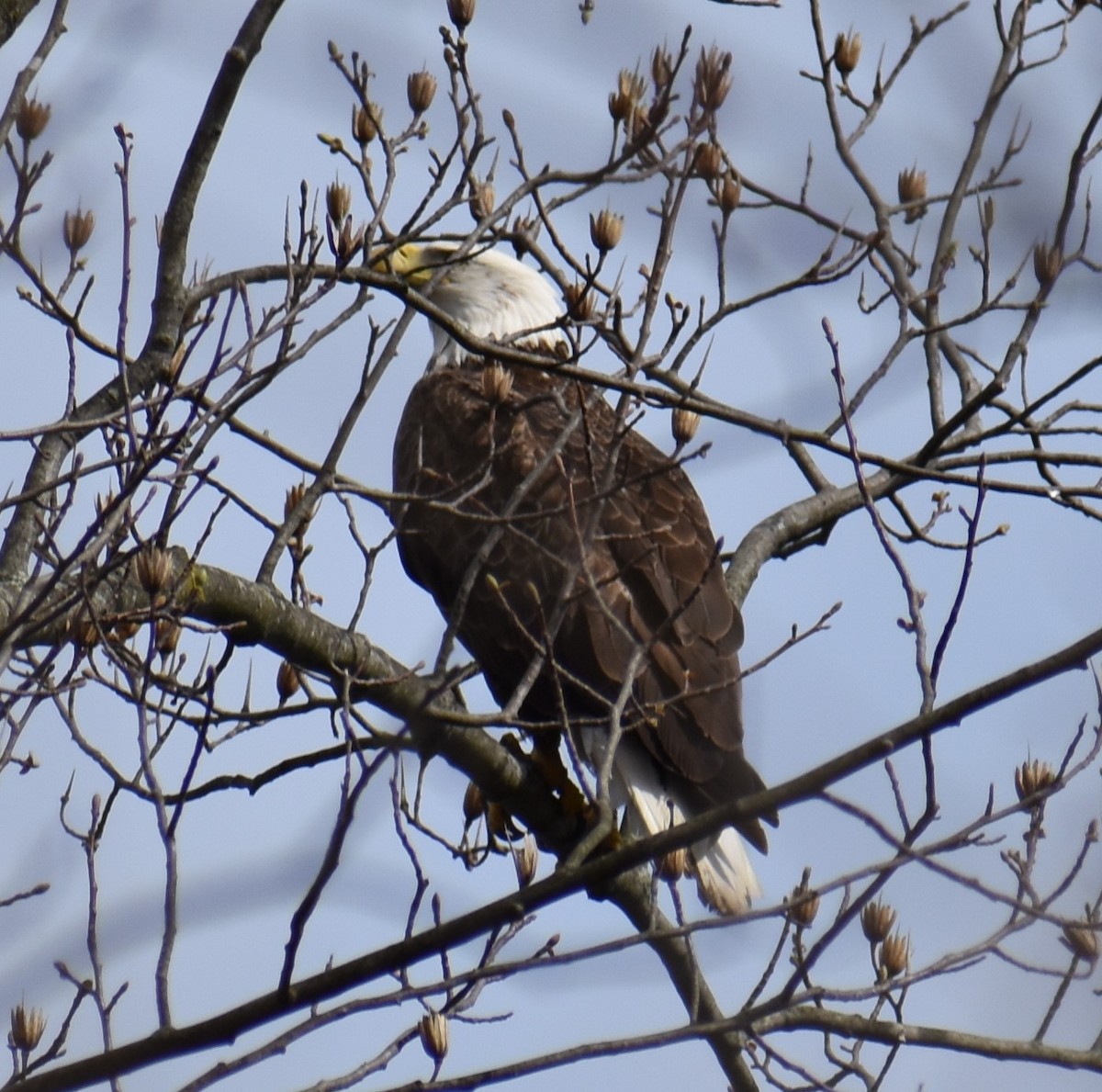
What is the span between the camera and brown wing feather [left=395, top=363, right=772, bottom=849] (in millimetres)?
4680


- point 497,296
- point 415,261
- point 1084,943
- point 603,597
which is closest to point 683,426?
point 603,597

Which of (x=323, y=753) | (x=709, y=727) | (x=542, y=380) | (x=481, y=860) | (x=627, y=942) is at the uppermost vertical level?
(x=542, y=380)

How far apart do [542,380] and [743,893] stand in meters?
2.11

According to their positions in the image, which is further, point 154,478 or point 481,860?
point 481,860

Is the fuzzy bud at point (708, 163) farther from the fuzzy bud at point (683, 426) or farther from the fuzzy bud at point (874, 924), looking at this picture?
the fuzzy bud at point (874, 924)

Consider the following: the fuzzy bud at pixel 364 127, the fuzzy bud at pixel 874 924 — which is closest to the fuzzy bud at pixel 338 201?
the fuzzy bud at pixel 364 127

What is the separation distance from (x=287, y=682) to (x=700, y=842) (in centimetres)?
109

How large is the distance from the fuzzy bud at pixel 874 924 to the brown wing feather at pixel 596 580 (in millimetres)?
597

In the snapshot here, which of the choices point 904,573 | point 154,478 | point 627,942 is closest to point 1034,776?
point 904,573

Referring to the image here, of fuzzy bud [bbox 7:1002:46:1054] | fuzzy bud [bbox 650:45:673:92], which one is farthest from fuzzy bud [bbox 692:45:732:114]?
fuzzy bud [bbox 7:1002:46:1054]

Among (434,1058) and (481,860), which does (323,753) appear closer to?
(434,1058)

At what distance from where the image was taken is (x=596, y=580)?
439 centimetres

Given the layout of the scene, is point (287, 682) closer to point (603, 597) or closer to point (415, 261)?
point (603, 597)

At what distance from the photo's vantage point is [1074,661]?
2.30 meters
